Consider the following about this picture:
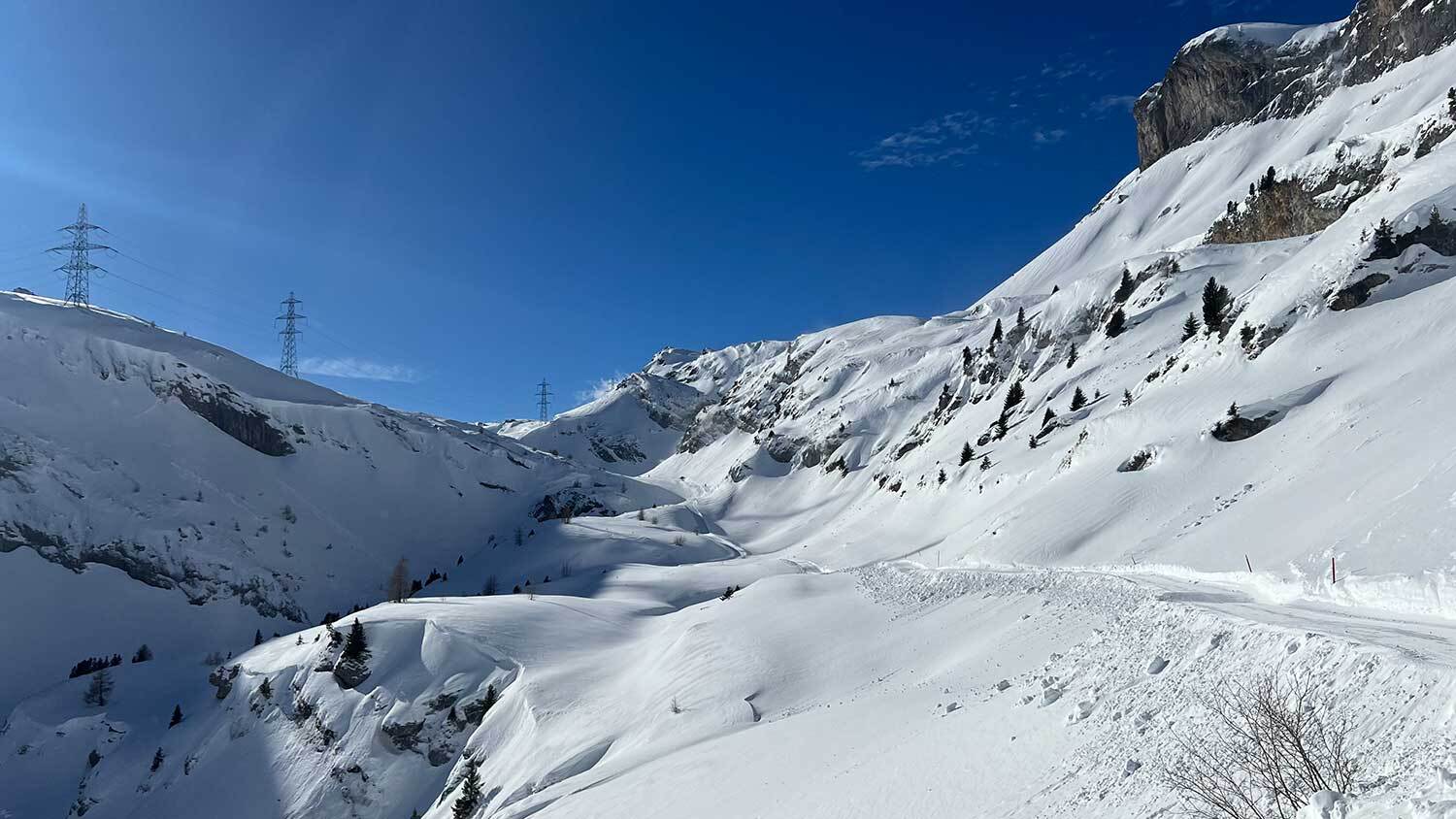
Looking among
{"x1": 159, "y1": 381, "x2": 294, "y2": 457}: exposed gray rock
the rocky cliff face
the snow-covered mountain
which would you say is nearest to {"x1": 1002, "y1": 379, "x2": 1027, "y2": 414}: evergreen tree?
the snow-covered mountain

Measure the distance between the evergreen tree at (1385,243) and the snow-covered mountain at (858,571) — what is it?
17 cm

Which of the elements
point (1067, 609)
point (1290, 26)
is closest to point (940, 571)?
point (1067, 609)

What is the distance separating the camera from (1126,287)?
68.1 metres

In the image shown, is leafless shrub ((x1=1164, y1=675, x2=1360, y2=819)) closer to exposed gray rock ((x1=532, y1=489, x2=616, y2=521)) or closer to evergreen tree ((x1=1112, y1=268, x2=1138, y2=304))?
evergreen tree ((x1=1112, y1=268, x2=1138, y2=304))

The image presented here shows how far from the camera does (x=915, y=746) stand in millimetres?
15453

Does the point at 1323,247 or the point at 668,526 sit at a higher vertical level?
the point at 1323,247

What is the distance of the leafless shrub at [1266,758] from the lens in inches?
321

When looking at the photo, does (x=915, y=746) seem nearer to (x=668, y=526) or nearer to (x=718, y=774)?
(x=718, y=774)

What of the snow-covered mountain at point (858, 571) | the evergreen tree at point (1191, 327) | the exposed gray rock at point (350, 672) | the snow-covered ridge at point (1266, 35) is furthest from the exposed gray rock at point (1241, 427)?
the snow-covered ridge at point (1266, 35)

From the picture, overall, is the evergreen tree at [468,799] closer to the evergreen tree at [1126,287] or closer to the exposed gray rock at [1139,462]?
the exposed gray rock at [1139,462]

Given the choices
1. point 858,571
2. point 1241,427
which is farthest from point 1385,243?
point 858,571

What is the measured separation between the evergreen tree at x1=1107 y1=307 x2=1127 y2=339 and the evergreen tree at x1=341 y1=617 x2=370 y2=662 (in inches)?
2327

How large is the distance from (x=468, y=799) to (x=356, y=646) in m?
15.7

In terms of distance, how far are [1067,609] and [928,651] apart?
16.6 feet
